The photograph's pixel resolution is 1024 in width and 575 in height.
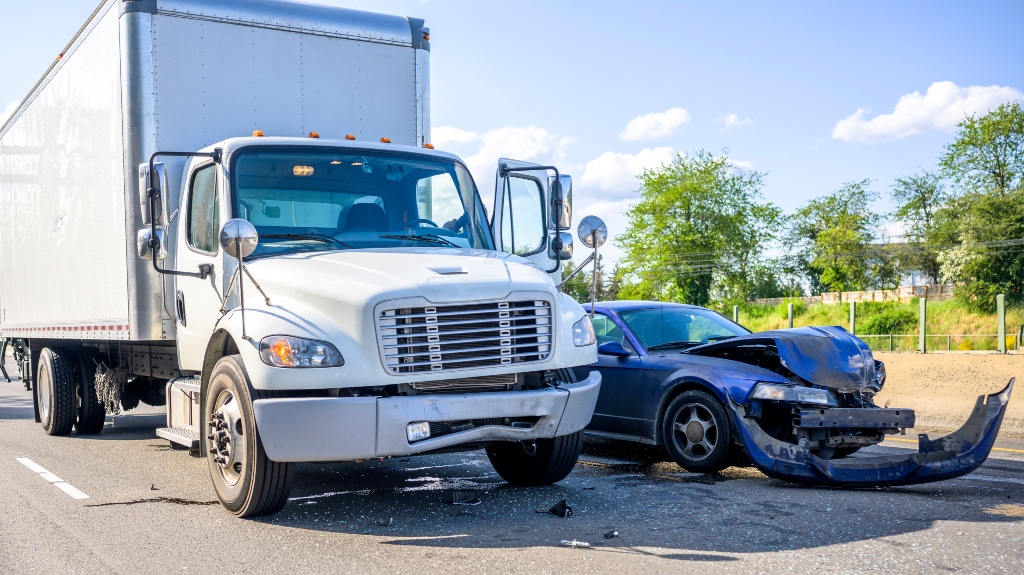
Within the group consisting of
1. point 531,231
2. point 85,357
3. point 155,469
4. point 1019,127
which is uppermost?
point 1019,127

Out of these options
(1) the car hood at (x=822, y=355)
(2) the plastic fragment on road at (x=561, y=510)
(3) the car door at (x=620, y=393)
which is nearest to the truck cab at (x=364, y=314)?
(2) the plastic fragment on road at (x=561, y=510)

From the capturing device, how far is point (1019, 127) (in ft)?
191

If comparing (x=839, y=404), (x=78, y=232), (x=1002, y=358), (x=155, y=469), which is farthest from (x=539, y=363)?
(x=1002, y=358)

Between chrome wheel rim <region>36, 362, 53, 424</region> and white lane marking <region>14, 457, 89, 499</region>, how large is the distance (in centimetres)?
203

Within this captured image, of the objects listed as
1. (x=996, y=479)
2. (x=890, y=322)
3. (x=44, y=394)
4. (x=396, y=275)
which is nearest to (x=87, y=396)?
(x=44, y=394)

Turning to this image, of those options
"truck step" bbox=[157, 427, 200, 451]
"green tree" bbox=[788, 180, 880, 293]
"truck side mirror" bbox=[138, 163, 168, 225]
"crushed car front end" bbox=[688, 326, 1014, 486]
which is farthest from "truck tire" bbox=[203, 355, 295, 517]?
"green tree" bbox=[788, 180, 880, 293]

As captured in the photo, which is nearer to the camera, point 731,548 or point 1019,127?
point 731,548

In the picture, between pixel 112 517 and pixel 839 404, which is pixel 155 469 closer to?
pixel 112 517

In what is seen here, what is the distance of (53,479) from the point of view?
8.02 meters

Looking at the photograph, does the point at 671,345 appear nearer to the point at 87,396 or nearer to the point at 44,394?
the point at 87,396

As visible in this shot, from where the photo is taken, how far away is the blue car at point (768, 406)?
674cm

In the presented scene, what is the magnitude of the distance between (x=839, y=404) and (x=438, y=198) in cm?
342

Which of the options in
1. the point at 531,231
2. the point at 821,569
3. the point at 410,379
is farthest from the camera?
the point at 531,231

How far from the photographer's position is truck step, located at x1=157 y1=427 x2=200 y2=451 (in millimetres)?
6728
